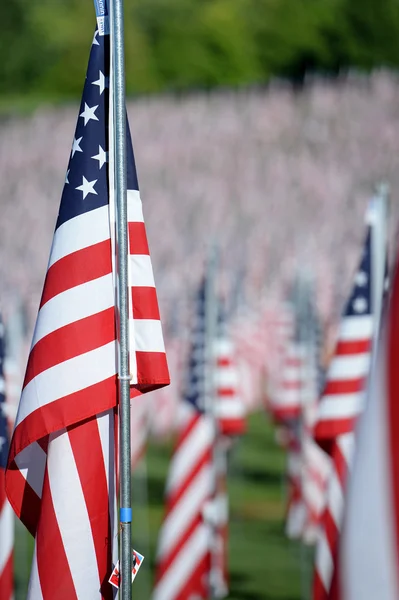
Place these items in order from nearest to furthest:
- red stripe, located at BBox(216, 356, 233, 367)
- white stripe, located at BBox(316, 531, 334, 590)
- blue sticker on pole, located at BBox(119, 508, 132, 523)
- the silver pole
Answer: blue sticker on pole, located at BBox(119, 508, 132, 523) → white stripe, located at BBox(316, 531, 334, 590) → the silver pole → red stripe, located at BBox(216, 356, 233, 367)

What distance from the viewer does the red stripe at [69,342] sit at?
5098 millimetres

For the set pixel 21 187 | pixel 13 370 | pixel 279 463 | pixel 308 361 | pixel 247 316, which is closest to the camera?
pixel 13 370

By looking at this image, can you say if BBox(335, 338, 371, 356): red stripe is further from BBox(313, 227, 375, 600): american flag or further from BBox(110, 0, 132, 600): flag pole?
BBox(110, 0, 132, 600): flag pole

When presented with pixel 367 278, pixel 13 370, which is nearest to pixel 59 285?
pixel 367 278

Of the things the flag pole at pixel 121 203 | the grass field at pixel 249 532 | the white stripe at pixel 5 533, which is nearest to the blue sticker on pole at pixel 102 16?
the flag pole at pixel 121 203

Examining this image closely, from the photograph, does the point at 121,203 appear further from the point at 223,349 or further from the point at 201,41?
the point at 201,41

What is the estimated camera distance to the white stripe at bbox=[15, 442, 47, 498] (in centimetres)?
541

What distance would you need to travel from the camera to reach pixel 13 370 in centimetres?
1233

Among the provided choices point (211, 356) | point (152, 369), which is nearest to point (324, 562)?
point (152, 369)

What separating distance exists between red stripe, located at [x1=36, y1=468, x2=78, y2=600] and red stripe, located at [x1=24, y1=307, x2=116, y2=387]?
1.51 feet

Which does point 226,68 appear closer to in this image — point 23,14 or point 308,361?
point 23,14

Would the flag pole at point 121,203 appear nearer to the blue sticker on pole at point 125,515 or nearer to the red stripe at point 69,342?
the blue sticker on pole at point 125,515

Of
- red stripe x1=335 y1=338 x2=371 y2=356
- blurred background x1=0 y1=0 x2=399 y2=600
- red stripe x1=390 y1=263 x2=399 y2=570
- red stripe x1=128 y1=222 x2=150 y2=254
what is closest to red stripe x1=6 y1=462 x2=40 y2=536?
red stripe x1=128 y1=222 x2=150 y2=254

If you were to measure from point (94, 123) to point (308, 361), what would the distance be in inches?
557
